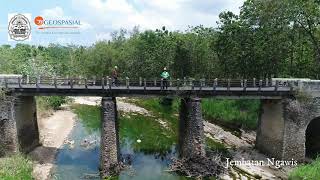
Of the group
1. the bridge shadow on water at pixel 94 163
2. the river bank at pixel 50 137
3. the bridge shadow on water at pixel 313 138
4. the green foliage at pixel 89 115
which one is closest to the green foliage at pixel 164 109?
the green foliage at pixel 89 115

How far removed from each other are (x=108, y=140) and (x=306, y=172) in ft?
47.2

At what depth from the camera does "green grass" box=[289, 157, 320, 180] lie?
1048 inches

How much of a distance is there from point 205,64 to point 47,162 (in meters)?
32.2

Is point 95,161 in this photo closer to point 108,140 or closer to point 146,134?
point 108,140

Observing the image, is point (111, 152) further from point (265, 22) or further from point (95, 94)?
point (265, 22)

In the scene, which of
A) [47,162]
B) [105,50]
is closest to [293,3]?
[47,162]

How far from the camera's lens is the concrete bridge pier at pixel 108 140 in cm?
2827

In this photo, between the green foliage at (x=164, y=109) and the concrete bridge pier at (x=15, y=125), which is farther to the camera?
the green foliage at (x=164, y=109)

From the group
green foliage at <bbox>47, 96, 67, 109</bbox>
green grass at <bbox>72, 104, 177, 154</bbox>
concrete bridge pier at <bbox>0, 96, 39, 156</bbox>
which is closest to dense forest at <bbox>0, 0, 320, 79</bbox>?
green foliage at <bbox>47, 96, 67, 109</bbox>

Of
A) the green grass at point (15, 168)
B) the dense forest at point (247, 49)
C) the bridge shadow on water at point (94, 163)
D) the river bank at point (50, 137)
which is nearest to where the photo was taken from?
the green grass at point (15, 168)

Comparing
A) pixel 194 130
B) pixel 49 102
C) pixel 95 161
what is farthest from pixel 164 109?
pixel 194 130

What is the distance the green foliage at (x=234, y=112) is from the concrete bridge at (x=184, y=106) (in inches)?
340

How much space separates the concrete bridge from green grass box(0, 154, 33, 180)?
203cm

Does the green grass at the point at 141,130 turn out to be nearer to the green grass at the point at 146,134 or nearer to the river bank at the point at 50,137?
the green grass at the point at 146,134
